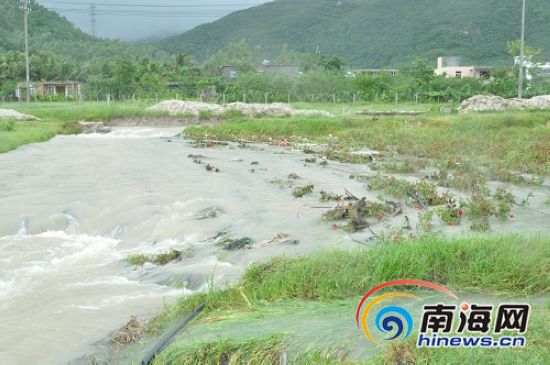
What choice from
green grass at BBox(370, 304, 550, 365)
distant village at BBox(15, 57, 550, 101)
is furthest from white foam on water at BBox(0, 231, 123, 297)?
distant village at BBox(15, 57, 550, 101)

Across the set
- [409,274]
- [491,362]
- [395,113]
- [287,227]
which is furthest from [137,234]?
[395,113]

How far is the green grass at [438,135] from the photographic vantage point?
1820 centimetres

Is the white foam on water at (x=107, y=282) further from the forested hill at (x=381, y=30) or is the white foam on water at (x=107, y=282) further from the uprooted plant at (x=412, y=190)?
the forested hill at (x=381, y=30)

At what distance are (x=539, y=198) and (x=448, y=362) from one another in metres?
9.83

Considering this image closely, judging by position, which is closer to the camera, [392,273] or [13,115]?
[392,273]

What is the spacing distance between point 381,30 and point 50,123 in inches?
3689

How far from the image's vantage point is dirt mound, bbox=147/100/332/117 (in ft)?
113

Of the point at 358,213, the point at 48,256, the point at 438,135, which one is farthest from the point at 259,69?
the point at 48,256

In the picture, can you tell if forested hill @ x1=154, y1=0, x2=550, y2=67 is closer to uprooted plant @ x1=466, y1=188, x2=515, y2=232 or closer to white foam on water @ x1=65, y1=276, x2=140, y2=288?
uprooted plant @ x1=466, y1=188, x2=515, y2=232

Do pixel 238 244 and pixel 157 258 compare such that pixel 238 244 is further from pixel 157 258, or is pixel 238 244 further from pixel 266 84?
pixel 266 84

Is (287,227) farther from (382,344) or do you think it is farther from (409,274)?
→ (382,344)

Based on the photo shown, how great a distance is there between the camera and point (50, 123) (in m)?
32.8

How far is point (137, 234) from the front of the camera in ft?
36.4

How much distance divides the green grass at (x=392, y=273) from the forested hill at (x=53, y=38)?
78596mm
